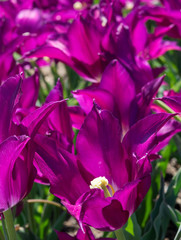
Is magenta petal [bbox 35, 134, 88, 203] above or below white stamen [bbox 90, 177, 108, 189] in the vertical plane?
above

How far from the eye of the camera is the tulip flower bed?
0.73 m

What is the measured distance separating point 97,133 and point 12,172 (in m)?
0.15

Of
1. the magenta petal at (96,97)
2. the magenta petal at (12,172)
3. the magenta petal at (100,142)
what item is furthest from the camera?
the magenta petal at (96,97)

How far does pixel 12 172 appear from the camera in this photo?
73 centimetres

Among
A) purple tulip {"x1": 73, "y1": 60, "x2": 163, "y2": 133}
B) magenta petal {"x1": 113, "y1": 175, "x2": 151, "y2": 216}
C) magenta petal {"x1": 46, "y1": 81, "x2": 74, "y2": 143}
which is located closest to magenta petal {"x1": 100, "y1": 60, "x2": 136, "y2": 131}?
purple tulip {"x1": 73, "y1": 60, "x2": 163, "y2": 133}

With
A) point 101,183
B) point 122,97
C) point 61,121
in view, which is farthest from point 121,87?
point 101,183

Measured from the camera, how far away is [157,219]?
3.16ft

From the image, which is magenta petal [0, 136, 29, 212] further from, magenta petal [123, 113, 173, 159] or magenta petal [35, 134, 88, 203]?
magenta petal [123, 113, 173, 159]

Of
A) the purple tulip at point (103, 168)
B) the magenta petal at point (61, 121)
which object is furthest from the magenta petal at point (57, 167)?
the magenta petal at point (61, 121)

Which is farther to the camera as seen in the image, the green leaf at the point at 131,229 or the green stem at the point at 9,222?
the green leaf at the point at 131,229

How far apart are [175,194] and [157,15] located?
455 millimetres

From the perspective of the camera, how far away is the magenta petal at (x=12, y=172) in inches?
27.3

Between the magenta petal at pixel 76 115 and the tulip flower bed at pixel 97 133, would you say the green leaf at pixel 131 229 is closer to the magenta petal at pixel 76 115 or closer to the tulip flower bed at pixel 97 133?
the tulip flower bed at pixel 97 133

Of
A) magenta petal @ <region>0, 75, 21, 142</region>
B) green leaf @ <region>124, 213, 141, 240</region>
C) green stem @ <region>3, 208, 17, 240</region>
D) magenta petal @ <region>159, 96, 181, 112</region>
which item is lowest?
green leaf @ <region>124, 213, 141, 240</region>
